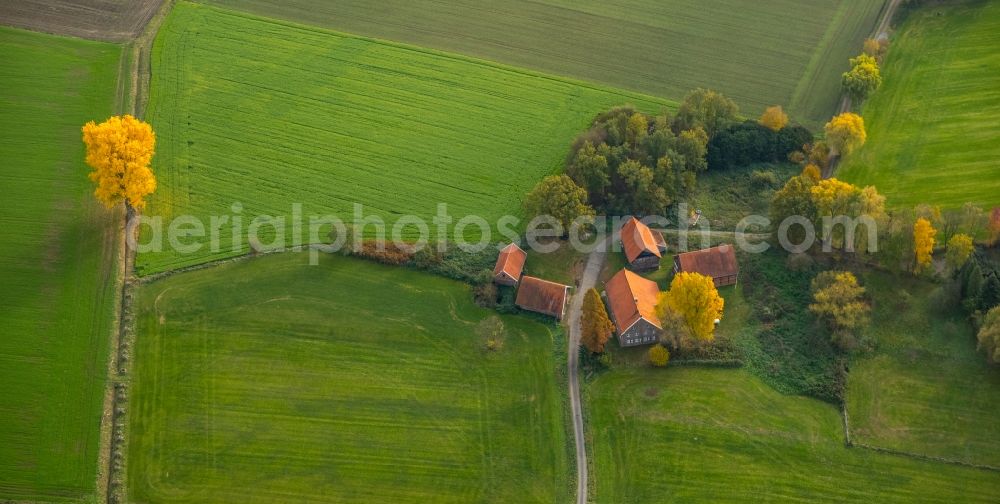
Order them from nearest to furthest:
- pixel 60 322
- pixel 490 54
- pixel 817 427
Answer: pixel 817 427 → pixel 60 322 → pixel 490 54

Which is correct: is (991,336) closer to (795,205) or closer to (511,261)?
(795,205)

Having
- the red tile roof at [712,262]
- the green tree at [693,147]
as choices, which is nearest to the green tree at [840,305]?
the red tile roof at [712,262]

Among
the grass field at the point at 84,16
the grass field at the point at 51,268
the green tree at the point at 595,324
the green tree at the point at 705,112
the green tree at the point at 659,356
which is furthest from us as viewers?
the grass field at the point at 84,16

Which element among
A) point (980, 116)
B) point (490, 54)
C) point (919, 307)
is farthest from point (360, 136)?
point (980, 116)

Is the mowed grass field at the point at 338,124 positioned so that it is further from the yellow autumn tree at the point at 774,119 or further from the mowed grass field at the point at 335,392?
the yellow autumn tree at the point at 774,119

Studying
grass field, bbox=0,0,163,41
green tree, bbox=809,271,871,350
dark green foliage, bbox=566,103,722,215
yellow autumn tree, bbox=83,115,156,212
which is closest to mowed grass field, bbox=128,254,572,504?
yellow autumn tree, bbox=83,115,156,212

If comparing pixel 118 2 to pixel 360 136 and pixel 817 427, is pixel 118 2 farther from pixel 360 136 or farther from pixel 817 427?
pixel 817 427

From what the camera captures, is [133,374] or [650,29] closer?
[133,374]
